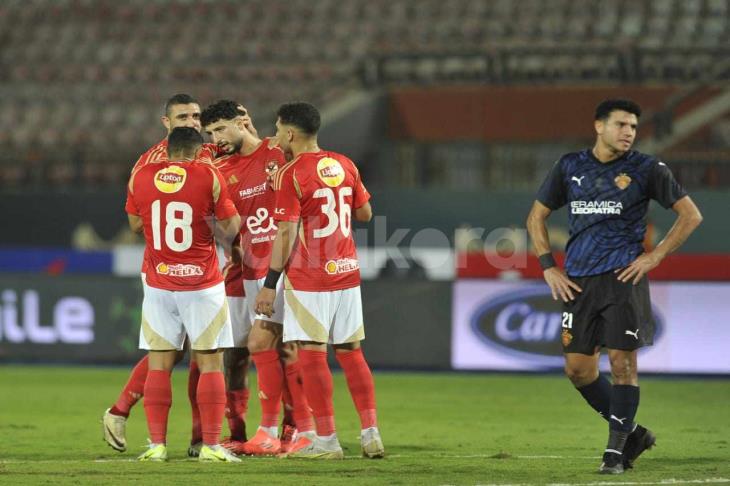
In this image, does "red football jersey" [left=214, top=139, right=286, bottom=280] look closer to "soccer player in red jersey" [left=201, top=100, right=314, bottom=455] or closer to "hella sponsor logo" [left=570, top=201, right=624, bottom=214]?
"soccer player in red jersey" [left=201, top=100, right=314, bottom=455]

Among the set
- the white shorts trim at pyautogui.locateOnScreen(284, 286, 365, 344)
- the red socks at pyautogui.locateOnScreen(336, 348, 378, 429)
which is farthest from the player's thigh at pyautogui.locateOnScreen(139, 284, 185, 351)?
the red socks at pyautogui.locateOnScreen(336, 348, 378, 429)

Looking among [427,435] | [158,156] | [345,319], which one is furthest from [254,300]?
[427,435]

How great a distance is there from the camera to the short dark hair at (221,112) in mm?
8383

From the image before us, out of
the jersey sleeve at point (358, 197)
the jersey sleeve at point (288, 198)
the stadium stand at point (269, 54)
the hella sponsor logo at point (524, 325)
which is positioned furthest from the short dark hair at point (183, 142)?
the stadium stand at point (269, 54)

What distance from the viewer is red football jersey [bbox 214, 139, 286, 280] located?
8.58 meters

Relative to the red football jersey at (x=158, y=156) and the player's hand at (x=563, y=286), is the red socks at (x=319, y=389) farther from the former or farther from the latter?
the player's hand at (x=563, y=286)

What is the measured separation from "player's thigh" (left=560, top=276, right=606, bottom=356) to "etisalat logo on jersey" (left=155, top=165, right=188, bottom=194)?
2388 millimetres

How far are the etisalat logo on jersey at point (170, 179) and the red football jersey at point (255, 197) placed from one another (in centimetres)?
91

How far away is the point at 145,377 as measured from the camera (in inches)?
331

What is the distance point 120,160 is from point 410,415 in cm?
1150

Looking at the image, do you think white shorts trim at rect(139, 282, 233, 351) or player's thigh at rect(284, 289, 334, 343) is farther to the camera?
player's thigh at rect(284, 289, 334, 343)

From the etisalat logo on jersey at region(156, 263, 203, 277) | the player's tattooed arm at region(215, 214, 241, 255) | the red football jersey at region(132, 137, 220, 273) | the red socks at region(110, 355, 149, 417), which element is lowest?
the red socks at region(110, 355, 149, 417)

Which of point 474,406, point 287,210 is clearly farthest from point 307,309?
point 474,406

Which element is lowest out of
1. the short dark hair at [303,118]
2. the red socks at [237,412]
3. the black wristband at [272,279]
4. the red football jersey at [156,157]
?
the red socks at [237,412]
